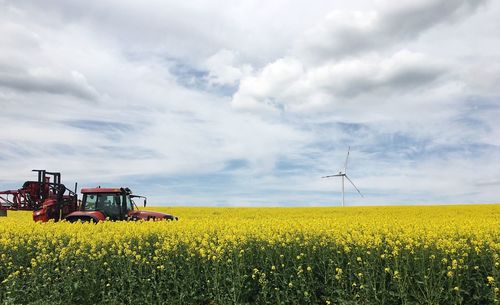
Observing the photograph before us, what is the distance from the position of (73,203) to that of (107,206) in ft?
15.9

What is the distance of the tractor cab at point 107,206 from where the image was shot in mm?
19172

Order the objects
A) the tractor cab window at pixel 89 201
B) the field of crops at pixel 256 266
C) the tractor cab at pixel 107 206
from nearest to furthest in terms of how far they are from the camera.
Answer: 1. the field of crops at pixel 256 266
2. the tractor cab at pixel 107 206
3. the tractor cab window at pixel 89 201

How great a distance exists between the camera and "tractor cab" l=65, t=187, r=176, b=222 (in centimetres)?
1917

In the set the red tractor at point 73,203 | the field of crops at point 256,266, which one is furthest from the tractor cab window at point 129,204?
the field of crops at point 256,266

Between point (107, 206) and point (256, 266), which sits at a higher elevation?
point (107, 206)

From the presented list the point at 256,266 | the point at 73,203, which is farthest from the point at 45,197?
the point at 256,266

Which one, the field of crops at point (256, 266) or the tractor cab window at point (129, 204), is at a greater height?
the tractor cab window at point (129, 204)

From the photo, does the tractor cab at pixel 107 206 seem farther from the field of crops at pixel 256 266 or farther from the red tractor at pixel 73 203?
the field of crops at pixel 256 266

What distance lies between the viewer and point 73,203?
76.0ft

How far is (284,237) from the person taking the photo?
38.4ft

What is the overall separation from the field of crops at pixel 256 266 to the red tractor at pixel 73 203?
16.5ft

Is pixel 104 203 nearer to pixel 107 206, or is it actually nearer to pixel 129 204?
pixel 107 206

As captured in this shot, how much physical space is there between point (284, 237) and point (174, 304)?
134 inches

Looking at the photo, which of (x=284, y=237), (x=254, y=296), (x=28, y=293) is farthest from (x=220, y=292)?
(x=28, y=293)
